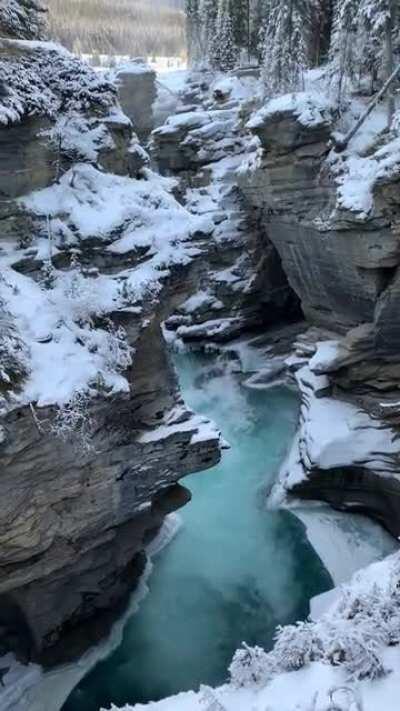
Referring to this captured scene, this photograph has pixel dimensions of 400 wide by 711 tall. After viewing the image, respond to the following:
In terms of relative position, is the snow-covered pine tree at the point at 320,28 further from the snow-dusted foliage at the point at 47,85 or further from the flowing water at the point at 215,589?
the flowing water at the point at 215,589

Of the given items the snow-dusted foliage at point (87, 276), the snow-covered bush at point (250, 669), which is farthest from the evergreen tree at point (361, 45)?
the snow-covered bush at point (250, 669)

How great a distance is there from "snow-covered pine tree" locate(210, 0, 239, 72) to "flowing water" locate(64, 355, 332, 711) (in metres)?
33.0

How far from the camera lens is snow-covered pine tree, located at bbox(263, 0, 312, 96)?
25719 mm

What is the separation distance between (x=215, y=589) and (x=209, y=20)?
43.9 metres

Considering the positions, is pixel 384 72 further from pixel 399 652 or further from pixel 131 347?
pixel 399 652

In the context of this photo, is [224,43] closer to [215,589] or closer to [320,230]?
[320,230]

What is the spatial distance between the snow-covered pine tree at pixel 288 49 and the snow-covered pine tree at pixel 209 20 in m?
16.9

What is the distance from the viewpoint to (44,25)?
12656 millimetres

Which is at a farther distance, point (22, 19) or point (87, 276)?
point (22, 19)

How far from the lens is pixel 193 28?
4875 centimetres

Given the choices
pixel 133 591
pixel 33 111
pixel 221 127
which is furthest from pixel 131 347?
pixel 221 127

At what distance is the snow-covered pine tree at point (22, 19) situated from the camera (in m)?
11.3

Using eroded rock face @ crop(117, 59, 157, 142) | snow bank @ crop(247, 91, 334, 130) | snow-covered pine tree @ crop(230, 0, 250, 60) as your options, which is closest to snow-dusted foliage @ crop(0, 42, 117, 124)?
snow bank @ crop(247, 91, 334, 130)

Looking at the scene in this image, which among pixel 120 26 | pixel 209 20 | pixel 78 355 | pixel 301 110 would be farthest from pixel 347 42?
pixel 120 26
